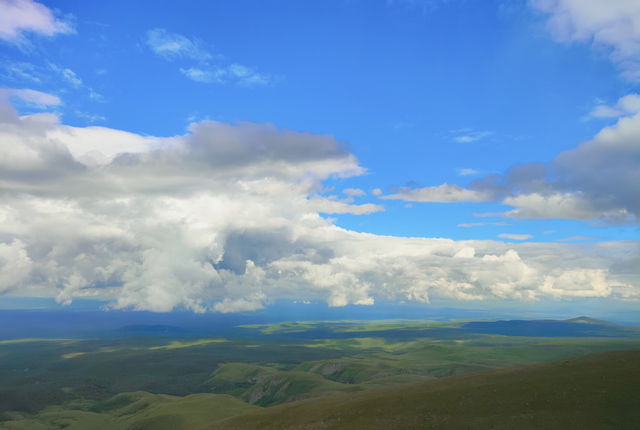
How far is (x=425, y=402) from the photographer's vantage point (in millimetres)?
71375

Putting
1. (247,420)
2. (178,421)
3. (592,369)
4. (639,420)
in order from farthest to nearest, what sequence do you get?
(178,421), (247,420), (592,369), (639,420)

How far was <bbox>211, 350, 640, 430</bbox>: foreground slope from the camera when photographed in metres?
53.1

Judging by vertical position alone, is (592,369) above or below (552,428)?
above

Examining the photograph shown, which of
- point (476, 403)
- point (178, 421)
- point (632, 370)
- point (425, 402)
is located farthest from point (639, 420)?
point (178, 421)

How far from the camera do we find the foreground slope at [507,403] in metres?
53.1

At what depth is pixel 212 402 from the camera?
552 feet

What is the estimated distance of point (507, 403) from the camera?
61688mm

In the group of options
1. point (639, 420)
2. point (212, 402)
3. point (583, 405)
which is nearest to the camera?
point (639, 420)

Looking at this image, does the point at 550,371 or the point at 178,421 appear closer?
the point at 550,371

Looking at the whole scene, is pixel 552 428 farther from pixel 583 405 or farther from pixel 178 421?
pixel 178 421

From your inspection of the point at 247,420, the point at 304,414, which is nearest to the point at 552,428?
the point at 304,414

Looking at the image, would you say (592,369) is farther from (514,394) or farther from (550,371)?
(514,394)

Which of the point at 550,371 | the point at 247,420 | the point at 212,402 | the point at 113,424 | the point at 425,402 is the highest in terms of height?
the point at 550,371

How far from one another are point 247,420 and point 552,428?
198ft
